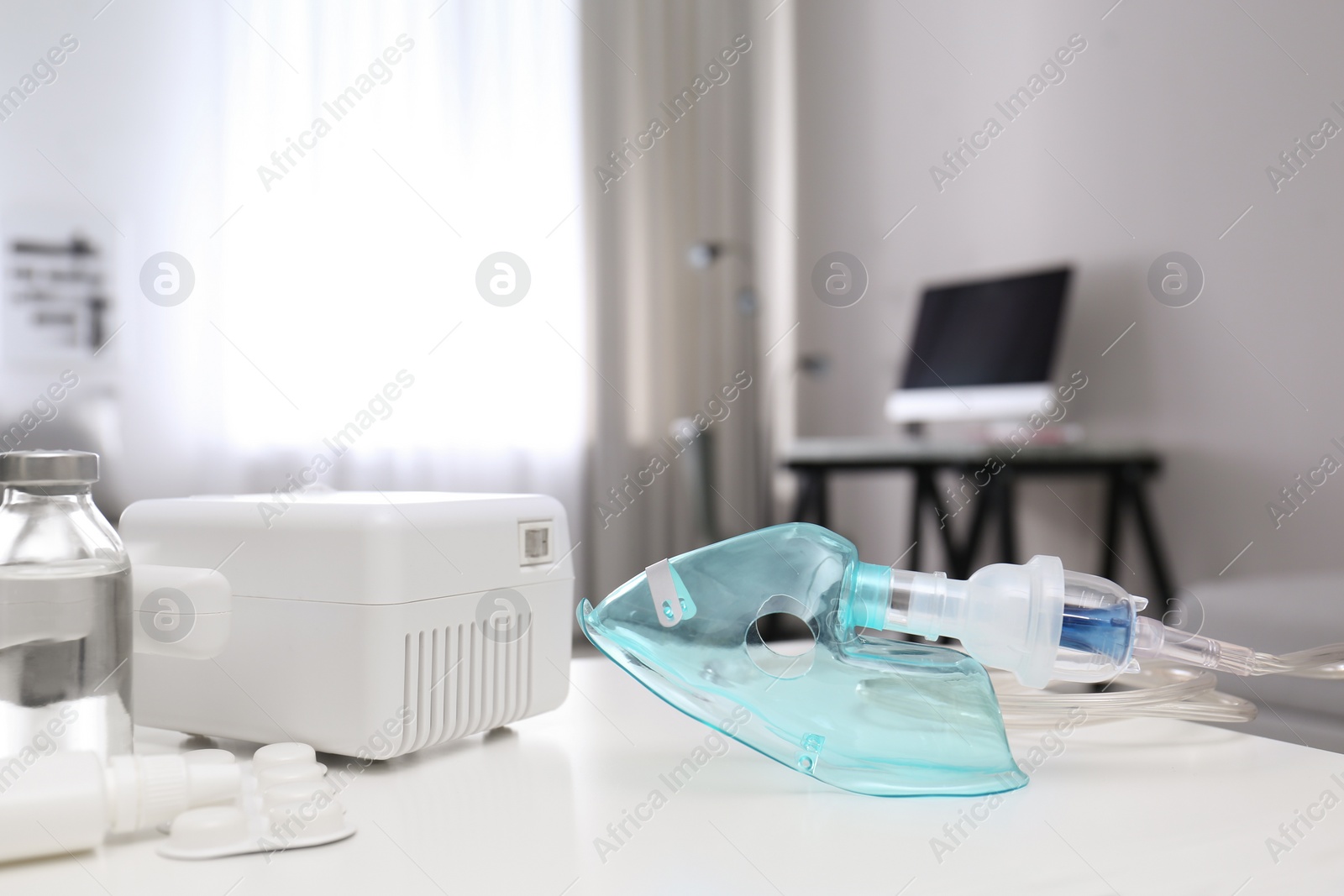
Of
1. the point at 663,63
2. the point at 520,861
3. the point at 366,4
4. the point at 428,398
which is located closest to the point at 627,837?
the point at 520,861

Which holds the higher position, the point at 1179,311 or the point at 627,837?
the point at 1179,311

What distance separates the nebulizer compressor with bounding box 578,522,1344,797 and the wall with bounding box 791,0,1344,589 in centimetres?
196

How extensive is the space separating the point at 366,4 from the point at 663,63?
98cm

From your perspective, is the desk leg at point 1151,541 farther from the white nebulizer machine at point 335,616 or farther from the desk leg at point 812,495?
the white nebulizer machine at point 335,616

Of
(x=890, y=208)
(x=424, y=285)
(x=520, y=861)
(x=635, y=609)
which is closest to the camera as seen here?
(x=520, y=861)

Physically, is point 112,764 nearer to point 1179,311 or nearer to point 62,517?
point 62,517

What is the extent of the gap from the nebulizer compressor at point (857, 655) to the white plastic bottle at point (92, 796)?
19 centimetres

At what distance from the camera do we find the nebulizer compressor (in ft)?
Result: 1.59

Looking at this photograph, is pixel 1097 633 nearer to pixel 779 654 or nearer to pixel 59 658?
pixel 779 654

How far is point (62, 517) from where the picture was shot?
1.51 feet

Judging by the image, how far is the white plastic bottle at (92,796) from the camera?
39 cm

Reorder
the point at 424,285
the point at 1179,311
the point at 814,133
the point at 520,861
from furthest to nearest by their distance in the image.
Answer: the point at 814,133, the point at 424,285, the point at 1179,311, the point at 520,861

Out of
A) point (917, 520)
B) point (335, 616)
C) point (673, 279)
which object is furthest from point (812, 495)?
point (335, 616)

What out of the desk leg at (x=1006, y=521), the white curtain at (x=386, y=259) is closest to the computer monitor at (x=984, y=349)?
the desk leg at (x=1006, y=521)
